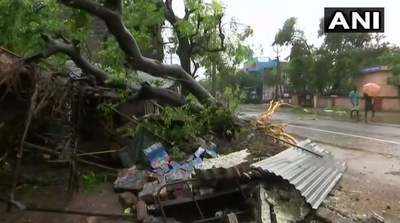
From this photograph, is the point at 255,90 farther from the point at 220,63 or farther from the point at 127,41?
the point at 127,41

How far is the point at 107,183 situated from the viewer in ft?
28.6

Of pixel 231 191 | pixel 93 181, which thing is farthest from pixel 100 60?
pixel 231 191

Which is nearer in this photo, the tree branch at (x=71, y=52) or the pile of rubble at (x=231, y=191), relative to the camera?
the pile of rubble at (x=231, y=191)

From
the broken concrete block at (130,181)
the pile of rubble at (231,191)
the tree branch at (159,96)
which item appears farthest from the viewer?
the tree branch at (159,96)

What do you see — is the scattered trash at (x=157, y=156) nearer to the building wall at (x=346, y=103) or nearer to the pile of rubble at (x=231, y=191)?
the pile of rubble at (x=231, y=191)

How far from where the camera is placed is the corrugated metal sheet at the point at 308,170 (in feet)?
21.7

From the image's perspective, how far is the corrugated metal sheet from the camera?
6617 millimetres

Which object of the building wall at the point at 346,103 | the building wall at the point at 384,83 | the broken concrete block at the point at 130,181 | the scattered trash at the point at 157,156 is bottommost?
the building wall at the point at 346,103

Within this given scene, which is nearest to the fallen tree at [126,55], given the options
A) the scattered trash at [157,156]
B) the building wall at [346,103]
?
the scattered trash at [157,156]

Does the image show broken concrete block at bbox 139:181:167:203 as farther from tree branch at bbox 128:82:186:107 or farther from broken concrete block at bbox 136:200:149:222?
tree branch at bbox 128:82:186:107

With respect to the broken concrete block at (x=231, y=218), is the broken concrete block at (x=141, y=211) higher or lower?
lower

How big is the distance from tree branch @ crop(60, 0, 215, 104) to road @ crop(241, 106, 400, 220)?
115cm

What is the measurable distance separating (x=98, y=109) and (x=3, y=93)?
186 cm

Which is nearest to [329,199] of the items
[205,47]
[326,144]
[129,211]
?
[129,211]
